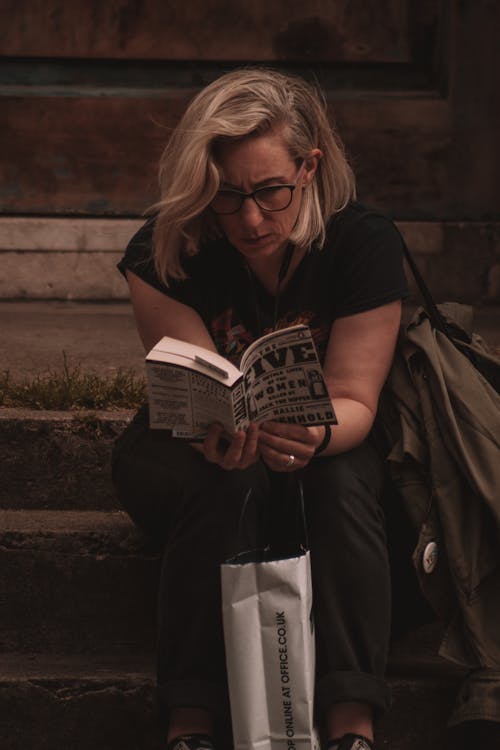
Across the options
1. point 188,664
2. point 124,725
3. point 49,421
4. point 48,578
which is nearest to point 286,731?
point 188,664

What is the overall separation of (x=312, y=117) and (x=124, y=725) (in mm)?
1338

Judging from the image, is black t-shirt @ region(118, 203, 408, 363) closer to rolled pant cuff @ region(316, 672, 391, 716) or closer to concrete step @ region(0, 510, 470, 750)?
concrete step @ region(0, 510, 470, 750)

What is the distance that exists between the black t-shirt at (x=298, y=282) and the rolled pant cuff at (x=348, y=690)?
710mm

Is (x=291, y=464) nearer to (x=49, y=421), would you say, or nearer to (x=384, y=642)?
(x=384, y=642)

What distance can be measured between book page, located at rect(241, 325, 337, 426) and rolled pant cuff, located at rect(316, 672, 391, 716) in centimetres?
49

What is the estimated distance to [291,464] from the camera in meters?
2.45

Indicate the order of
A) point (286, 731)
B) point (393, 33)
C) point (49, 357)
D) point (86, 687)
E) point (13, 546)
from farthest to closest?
point (393, 33) → point (49, 357) → point (13, 546) → point (86, 687) → point (286, 731)

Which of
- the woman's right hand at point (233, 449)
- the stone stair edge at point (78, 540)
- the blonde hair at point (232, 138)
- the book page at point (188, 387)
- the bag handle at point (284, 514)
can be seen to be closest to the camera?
the book page at point (188, 387)

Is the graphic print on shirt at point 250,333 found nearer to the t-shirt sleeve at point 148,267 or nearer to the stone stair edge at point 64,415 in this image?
the t-shirt sleeve at point 148,267

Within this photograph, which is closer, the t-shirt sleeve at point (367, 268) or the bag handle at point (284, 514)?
the bag handle at point (284, 514)

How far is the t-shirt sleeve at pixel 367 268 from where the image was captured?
105 inches

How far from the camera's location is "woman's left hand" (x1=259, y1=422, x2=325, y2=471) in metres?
2.38

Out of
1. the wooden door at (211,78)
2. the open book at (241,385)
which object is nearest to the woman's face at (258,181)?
the open book at (241,385)

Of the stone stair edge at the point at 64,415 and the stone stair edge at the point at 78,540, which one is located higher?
the stone stair edge at the point at 64,415
